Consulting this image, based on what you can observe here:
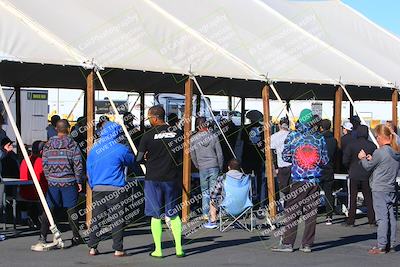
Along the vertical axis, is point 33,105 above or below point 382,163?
above

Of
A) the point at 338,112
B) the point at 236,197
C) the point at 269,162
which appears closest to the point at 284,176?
the point at 269,162

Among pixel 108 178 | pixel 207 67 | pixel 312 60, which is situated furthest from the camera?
pixel 312 60

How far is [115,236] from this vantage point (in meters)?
8.59

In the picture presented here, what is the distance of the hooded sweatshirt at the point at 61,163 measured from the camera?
8992mm

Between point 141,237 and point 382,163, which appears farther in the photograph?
point 141,237

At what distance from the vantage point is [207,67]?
11.5 metres

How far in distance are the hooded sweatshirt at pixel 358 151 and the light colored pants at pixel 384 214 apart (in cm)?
251

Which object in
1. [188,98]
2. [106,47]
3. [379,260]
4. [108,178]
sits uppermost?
[106,47]

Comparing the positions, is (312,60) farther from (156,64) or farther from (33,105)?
(33,105)

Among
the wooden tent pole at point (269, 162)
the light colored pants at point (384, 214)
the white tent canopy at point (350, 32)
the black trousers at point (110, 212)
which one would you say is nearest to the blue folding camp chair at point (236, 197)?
the wooden tent pole at point (269, 162)

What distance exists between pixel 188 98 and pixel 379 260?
4.21m

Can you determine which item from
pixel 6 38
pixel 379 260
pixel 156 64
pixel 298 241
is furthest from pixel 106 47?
pixel 379 260

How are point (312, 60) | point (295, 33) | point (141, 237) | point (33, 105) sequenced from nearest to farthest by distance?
point (141, 237), point (312, 60), point (295, 33), point (33, 105)

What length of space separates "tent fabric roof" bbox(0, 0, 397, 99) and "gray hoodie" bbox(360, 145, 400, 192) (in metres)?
3.15
